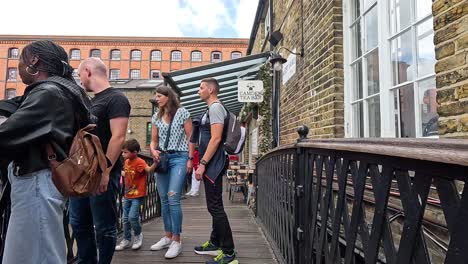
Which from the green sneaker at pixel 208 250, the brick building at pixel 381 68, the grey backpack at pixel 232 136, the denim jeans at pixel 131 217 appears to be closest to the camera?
the brick building at pixel 381 68

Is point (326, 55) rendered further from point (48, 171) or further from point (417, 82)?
point (48, 171)

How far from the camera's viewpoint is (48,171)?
5.65ft

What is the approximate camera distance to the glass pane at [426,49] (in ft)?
7.59

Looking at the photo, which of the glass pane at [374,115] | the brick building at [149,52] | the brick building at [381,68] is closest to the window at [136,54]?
the brick building at [149,52]

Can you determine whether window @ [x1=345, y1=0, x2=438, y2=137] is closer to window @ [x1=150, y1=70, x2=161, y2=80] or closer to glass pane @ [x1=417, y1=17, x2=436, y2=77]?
glass pane @ [x1=417, y1=17, x2=436, y2=77]

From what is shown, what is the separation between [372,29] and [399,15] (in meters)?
0.47

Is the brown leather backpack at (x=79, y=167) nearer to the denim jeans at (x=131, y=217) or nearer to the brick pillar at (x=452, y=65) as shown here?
the brick pillar at (x=452, y=65)

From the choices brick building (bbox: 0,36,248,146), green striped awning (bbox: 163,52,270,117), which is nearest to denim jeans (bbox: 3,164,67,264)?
green striped awning (bbox: 163,52,270,117)

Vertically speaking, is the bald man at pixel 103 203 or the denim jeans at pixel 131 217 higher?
the bald man at pixel 103 203

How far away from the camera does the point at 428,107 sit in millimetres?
2359

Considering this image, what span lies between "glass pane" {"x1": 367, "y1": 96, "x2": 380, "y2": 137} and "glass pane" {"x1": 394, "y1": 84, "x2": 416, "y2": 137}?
31 cm

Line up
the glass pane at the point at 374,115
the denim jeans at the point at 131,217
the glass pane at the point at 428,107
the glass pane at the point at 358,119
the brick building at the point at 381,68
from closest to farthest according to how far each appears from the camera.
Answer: the brick building at the point at 381,68
the glass pane at the point at 428,107
the glass pane at the point at 374,115
the glass pane at the point at 358,119
the denim jeans at the point at 131,217

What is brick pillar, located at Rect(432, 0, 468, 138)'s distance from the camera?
1.81 meters

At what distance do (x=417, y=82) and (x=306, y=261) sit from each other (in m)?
1.43
